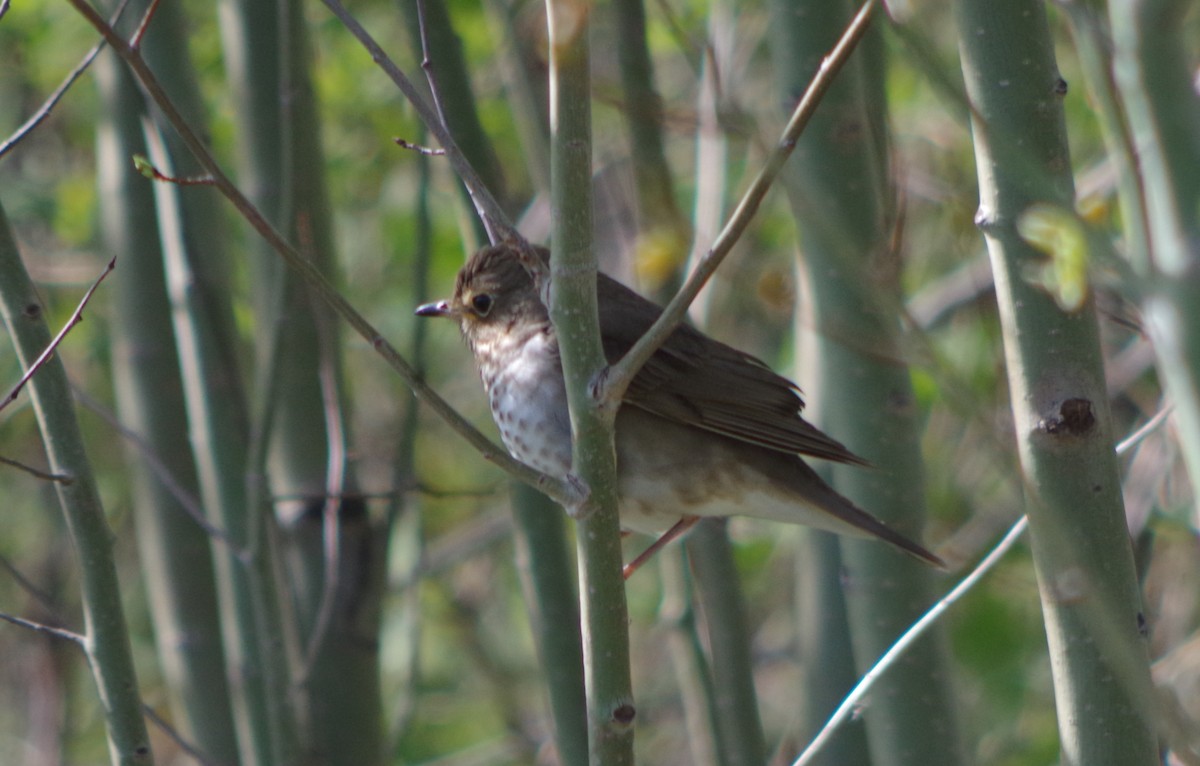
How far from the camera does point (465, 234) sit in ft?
13.0

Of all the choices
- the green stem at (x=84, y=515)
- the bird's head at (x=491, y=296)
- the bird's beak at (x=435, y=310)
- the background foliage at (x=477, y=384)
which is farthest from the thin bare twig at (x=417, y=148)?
the background foliage at (x=477, y=384)

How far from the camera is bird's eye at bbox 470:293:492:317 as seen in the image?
3967 millimetres

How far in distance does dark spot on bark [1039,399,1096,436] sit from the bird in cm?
116

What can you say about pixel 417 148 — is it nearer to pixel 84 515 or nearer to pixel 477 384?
pixel 84 515

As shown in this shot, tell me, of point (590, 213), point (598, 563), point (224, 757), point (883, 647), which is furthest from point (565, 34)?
point (224, 757)

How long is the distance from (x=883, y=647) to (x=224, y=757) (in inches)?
83.3

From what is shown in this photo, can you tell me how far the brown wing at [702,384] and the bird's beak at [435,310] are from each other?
0.48 metres

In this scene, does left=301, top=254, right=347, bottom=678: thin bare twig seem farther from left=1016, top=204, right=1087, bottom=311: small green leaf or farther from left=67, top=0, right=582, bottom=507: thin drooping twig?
left=1016, top=204, right=1087, bottom=311: small green leaf

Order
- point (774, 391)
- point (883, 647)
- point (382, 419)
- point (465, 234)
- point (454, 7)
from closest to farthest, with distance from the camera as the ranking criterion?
1. point (883, 647)
2. point (774, 391)
3. point (465, 234)
4. point (454, 7)
5. point (382, 419)

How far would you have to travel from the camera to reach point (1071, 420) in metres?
2.11

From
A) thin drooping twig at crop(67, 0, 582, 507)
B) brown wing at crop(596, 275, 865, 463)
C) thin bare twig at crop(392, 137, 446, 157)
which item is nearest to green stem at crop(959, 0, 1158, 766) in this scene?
thin drooping twig at crop(67, 0, 582, 507)

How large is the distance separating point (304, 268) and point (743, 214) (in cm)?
66

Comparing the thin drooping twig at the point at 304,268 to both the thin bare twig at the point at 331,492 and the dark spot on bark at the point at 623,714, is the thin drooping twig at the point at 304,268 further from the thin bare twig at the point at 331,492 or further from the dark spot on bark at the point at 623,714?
the thin bare twig at the point at 331,492

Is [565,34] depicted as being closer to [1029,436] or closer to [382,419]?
[1029,436]
